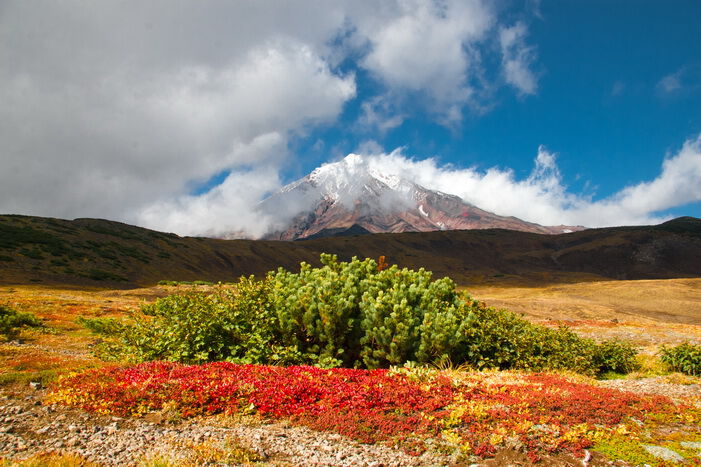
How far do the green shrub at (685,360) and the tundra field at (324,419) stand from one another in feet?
16.1

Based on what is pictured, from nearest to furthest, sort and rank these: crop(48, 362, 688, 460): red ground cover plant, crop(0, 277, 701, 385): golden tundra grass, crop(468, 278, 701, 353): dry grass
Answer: crop(48, 362, 688, 460): red ground cover plant
crop(0, 277, 701, 385): golden tundra grass
crop(468, 278, 701, 353): dry grass

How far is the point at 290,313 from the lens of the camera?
13219 mm

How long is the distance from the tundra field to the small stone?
0.05 feet

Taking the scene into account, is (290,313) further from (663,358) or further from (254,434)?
(663,358)

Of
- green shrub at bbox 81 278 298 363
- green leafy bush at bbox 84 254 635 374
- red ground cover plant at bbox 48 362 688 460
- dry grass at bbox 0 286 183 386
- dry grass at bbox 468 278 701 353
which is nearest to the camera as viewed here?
red ground cover plant at bbox 48 362 688 460

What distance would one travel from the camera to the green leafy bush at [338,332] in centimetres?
1252

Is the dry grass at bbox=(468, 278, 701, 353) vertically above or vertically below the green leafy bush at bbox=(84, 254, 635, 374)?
below

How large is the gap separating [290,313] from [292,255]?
149 m

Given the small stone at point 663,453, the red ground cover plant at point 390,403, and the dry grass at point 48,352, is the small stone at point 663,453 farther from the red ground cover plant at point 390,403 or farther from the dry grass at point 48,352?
the dry grass at point 48,352

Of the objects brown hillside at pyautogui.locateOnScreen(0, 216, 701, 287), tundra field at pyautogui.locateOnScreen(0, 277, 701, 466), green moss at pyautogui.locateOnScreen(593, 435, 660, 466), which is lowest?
green moss at pyautogui.locateOnScreen(593, 435, 660, 466)

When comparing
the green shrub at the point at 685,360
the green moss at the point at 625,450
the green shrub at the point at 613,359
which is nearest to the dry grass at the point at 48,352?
the green moss at the point at 625,450

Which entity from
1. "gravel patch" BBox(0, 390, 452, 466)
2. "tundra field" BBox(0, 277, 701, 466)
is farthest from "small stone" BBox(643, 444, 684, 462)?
"gravel patch" BBox(0, 390, 452, 466)

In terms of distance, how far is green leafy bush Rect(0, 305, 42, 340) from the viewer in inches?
658

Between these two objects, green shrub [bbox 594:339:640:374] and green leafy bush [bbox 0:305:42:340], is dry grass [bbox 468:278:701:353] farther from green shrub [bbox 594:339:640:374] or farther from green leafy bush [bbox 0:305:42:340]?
green leafy bush [bbox 0:305:42:340]
